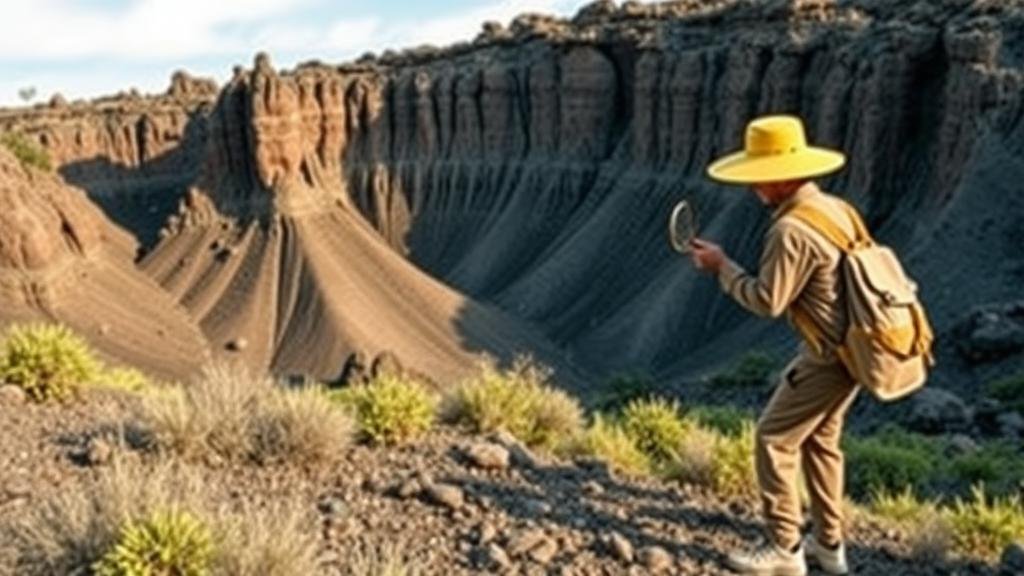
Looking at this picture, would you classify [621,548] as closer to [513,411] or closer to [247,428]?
[247,428]

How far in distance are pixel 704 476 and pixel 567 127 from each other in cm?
6903

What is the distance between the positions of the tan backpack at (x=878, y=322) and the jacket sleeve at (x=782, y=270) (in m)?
0.14

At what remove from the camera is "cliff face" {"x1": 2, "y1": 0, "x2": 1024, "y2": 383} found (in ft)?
150

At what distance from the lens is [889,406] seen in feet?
91.4

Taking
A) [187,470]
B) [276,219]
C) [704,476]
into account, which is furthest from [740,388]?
[276,219]

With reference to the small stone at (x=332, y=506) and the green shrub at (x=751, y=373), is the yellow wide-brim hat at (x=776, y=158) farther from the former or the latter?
the green shrub at (x=751, y=373)

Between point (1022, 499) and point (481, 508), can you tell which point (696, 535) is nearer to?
point (481, 508)

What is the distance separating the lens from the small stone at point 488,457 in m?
10.8

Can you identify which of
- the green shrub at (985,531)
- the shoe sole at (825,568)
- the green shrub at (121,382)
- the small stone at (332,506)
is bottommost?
the green shrub at (121,382)

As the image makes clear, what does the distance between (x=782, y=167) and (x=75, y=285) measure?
175ft

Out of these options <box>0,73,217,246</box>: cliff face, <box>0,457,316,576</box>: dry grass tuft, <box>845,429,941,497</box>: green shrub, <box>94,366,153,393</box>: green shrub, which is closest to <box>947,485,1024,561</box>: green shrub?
<box>0,457,316,576</box>: dry grass tuft

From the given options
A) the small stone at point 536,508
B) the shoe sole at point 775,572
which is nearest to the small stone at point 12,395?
the small stone at point 536,508

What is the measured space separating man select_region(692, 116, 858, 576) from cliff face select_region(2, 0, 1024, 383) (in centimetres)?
3024

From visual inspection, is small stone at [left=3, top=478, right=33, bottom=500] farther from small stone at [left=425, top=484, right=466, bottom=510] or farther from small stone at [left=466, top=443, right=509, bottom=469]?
small stone at [left=466, top=443, right=509, bottom=469]
